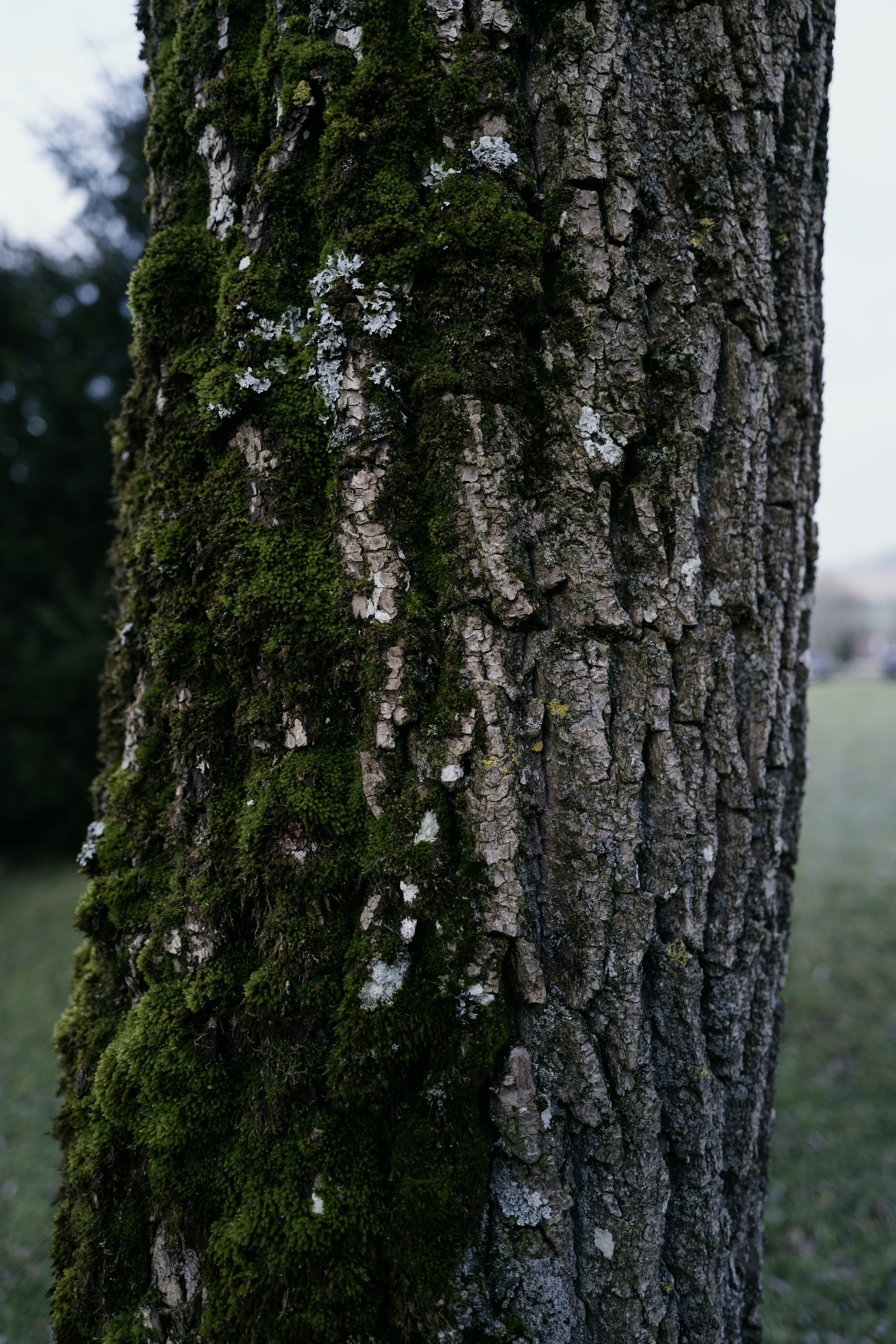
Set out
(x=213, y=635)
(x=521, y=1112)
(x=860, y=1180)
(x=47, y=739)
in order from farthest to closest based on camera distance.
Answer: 1. (x=47, y=739)
2. (x=860, y=1180)
3. (x=213, y=635)
4. (x=521, y=1112)

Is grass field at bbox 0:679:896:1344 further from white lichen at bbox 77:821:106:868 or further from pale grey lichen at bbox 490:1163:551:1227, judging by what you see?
white lichen at bbox 77:821:106:868

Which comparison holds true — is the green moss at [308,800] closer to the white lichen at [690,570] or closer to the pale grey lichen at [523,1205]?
the pale grey lichen at [523,1205]

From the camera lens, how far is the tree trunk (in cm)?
123

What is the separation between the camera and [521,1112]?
123 centimetres

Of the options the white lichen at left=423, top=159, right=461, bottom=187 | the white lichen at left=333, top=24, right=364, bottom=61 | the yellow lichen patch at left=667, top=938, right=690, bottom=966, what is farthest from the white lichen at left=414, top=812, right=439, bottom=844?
the white lichen at left=333, top=24, right=364, bottom=61

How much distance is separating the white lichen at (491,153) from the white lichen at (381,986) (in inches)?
56.6

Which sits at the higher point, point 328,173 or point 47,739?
point 328,173

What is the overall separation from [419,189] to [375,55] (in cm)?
25

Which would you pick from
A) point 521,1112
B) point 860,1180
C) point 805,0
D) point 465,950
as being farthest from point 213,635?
point 860,1180

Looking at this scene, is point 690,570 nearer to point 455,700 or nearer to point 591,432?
point 591,432

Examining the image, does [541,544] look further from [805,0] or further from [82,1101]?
[82,1101]

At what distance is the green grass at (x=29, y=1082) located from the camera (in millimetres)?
2945

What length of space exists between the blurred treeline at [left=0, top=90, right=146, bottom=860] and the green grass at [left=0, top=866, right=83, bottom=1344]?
134 cm

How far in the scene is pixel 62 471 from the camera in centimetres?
833
